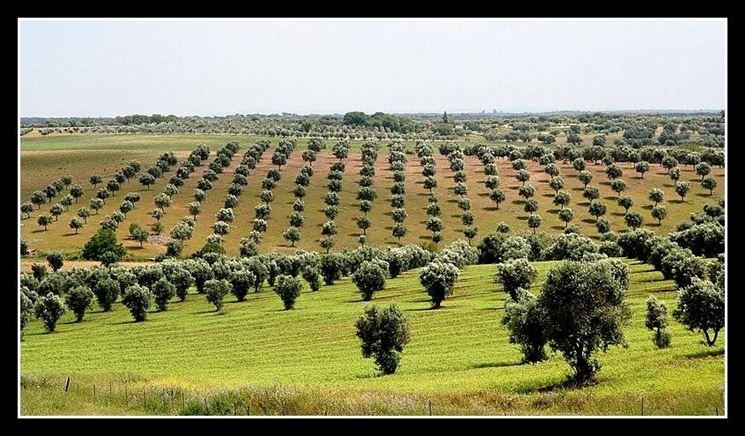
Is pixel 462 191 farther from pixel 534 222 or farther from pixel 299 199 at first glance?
pixel 299 199

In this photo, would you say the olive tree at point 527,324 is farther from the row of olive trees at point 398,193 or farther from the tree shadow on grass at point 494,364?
the row of olive trees at point 398,193

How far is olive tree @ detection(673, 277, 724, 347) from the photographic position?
54562 mm

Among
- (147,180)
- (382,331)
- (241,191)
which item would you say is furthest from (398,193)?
(382,331)

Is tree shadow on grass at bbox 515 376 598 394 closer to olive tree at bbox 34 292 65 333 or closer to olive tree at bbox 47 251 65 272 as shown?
olive tree at bbox 34 292 65 333

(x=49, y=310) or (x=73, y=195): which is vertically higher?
(x=73, y=195)

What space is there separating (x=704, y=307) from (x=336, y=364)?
2992 centimetres

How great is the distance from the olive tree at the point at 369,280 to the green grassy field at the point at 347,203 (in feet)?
140

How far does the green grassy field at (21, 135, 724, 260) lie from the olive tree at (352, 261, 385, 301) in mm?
42557

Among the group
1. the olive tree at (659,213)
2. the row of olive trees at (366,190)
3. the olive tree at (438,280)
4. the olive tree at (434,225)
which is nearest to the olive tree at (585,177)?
the olive tree at (659,213)

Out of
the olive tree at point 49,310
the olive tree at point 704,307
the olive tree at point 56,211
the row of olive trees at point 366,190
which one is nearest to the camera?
the olive tree at point 704,307

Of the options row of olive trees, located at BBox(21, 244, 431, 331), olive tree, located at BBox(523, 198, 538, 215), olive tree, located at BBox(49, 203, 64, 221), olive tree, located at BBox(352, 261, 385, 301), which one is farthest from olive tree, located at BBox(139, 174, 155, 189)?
olive tree, located at BBox(352, 261, 385, 301)

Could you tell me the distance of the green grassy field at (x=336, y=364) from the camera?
104 feet

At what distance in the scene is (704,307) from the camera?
54719mm
